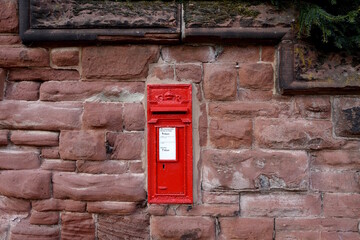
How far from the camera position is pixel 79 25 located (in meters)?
2.26

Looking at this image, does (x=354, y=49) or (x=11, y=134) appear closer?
(x=354, y=49)

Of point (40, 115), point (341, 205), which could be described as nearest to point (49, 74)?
point (40, 115)

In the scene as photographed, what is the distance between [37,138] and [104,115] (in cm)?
50

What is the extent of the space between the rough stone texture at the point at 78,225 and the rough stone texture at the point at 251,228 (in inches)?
37.8

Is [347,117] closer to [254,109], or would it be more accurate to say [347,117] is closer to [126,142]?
[254,109]

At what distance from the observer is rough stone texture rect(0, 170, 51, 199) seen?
236cm

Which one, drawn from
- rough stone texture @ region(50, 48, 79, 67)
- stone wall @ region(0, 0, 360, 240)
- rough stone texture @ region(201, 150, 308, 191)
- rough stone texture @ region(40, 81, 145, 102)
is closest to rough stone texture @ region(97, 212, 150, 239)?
stone wall @ region(0, 0, 360, 240)

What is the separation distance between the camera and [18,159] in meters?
2.38

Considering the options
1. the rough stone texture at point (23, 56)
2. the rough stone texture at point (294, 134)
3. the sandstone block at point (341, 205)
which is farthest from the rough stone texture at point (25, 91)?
the sandstone block at point (341, 205)

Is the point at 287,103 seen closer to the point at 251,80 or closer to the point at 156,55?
the point at 251,80

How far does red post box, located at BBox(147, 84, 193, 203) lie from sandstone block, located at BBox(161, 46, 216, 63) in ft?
0.64

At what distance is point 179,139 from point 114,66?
0.67 meters

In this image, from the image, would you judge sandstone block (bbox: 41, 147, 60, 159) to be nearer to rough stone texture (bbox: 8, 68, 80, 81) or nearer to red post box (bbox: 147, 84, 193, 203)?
rough stone texture (bbox: 8, 68, 80, 81)

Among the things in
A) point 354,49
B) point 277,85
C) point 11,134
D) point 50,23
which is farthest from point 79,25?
point 354,49
